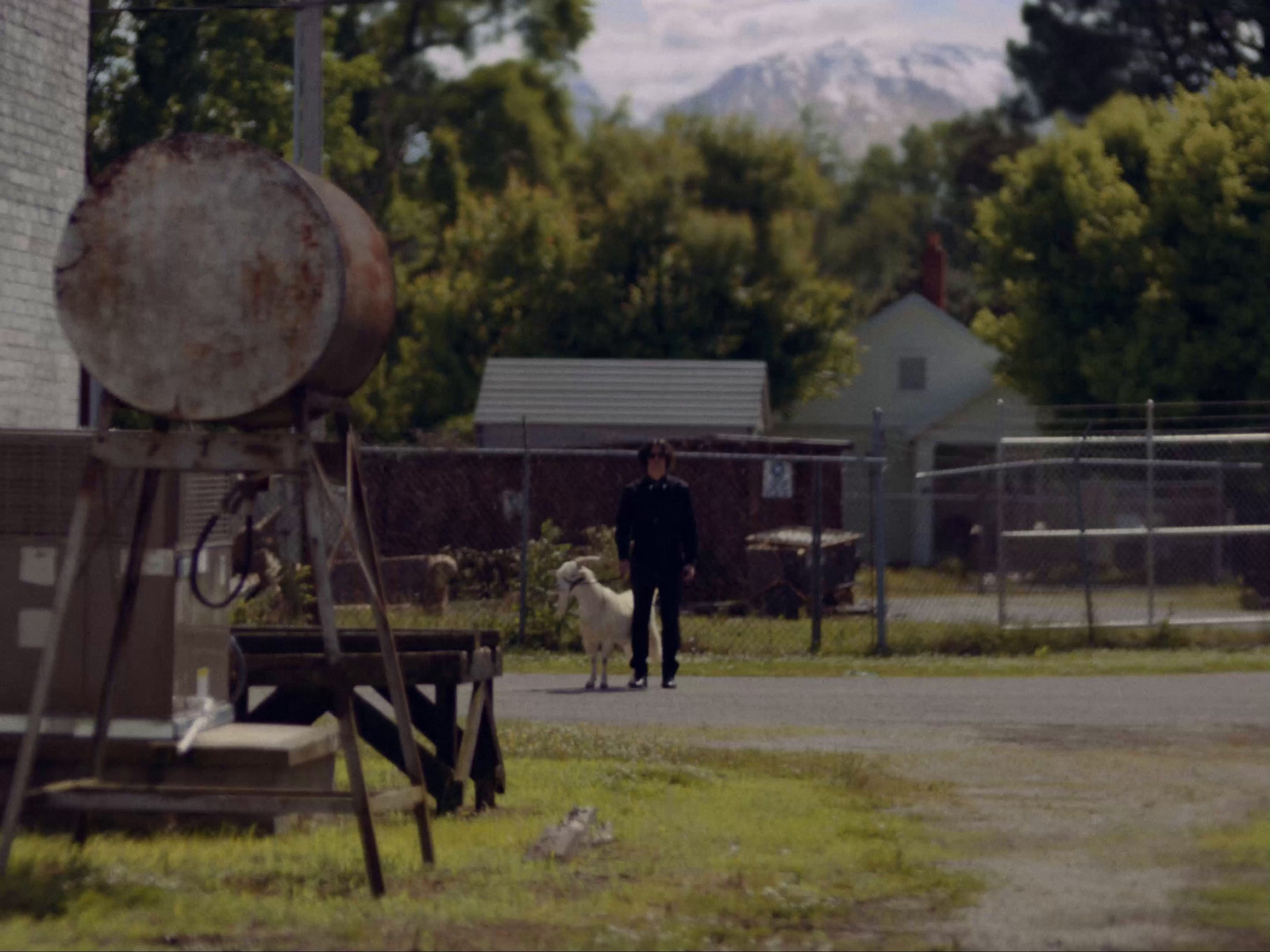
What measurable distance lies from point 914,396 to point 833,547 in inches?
1051

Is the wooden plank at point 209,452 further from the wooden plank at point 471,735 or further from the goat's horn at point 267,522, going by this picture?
the goat's horn at point 267,522

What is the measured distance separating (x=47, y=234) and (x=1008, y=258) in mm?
28980

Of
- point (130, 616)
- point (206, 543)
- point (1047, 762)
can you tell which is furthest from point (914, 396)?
point (130, 616)

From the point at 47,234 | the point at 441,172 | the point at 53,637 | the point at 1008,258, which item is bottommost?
the point at 53,637

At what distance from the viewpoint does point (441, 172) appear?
54.6m

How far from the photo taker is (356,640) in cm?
1073

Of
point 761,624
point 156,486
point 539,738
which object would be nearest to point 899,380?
point 761,624

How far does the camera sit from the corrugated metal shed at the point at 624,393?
33.7m

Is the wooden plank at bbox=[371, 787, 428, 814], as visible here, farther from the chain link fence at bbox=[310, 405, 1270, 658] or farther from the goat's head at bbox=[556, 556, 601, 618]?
the chain link fence at bbox=[310, 405, 1270, 658]

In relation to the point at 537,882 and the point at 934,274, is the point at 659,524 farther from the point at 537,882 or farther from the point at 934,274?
the point at 934,274

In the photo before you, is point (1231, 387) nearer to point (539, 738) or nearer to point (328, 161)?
point (328, 161)

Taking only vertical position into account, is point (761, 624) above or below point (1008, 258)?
below

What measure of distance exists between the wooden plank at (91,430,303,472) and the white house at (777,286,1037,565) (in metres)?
40.2

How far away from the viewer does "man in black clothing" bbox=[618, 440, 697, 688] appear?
15.7m
